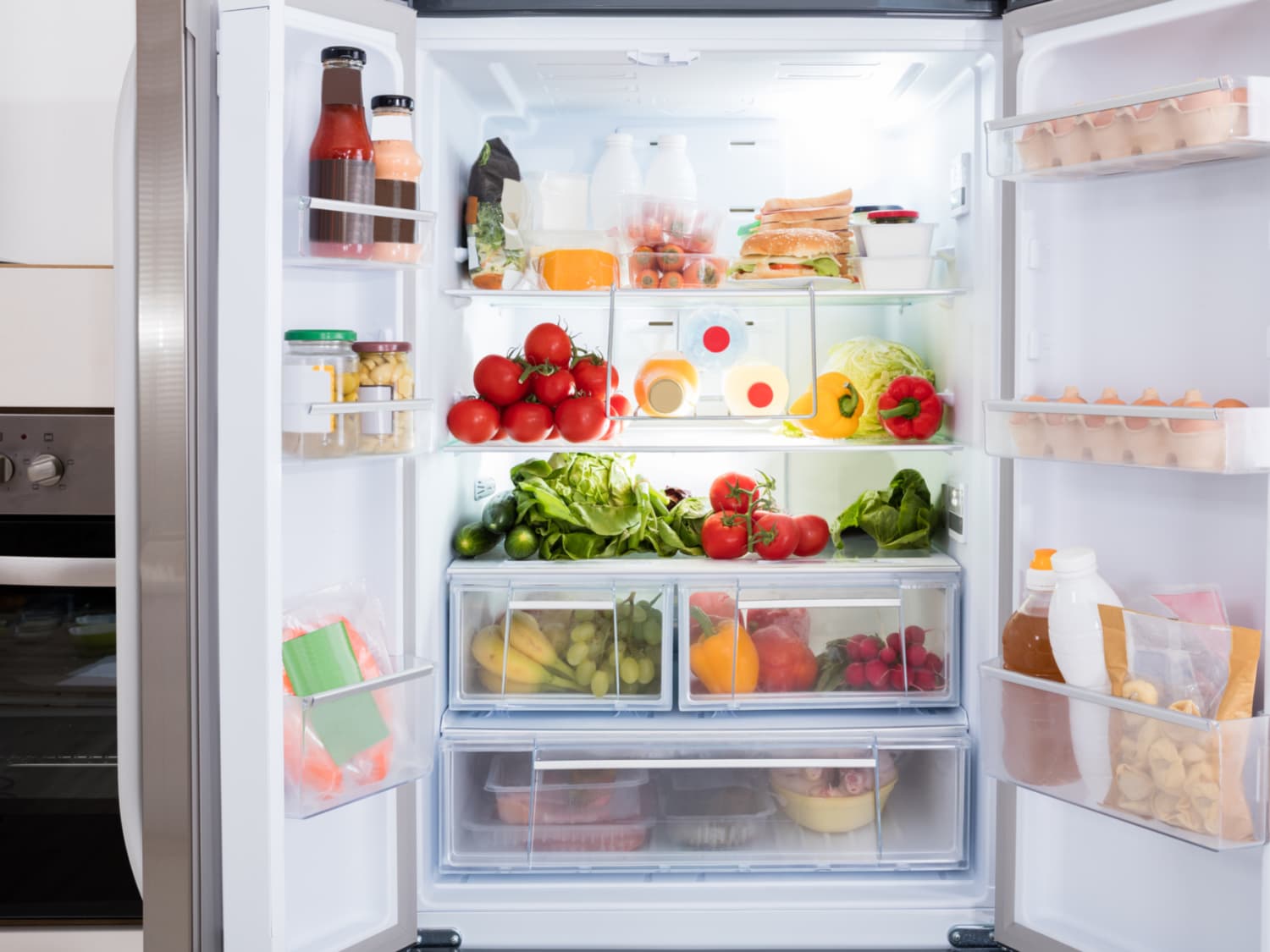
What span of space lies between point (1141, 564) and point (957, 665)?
44 cm

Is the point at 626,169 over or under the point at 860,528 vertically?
over

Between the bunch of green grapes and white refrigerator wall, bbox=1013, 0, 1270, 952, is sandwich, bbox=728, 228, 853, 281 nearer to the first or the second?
white refrigerator wall, bbox=1013, 0, 1270, 952

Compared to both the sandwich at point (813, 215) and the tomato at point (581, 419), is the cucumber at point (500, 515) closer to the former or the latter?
the tomato at point (581, 419)

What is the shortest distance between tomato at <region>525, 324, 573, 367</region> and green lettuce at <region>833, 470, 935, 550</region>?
67 cm

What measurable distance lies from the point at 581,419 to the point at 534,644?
0.43 m

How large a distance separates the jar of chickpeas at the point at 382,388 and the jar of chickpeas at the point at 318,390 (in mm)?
17

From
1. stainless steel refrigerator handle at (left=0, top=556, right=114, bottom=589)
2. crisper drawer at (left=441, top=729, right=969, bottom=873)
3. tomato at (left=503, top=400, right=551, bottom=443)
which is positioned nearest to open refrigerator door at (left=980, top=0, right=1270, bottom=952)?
crisper drawer at (left=441, top=729, right=969, bottom=873)

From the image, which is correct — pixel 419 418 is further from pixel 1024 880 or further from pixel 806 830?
pixel 1024 880

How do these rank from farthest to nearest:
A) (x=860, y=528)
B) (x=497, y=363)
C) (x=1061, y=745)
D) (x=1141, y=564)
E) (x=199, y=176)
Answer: (x=860, y=528), (x=497, y=363), (x=1141, y=564), (x=1061, y=745), (x=199, y=176)


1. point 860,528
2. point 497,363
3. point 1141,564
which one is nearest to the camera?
point 1141,564

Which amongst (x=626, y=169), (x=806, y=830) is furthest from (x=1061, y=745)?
(x=626, y=169)

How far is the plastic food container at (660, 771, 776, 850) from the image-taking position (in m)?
2.04

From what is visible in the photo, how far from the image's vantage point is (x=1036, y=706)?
Result: 1.65 metres

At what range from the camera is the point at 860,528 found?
90.4 inches
